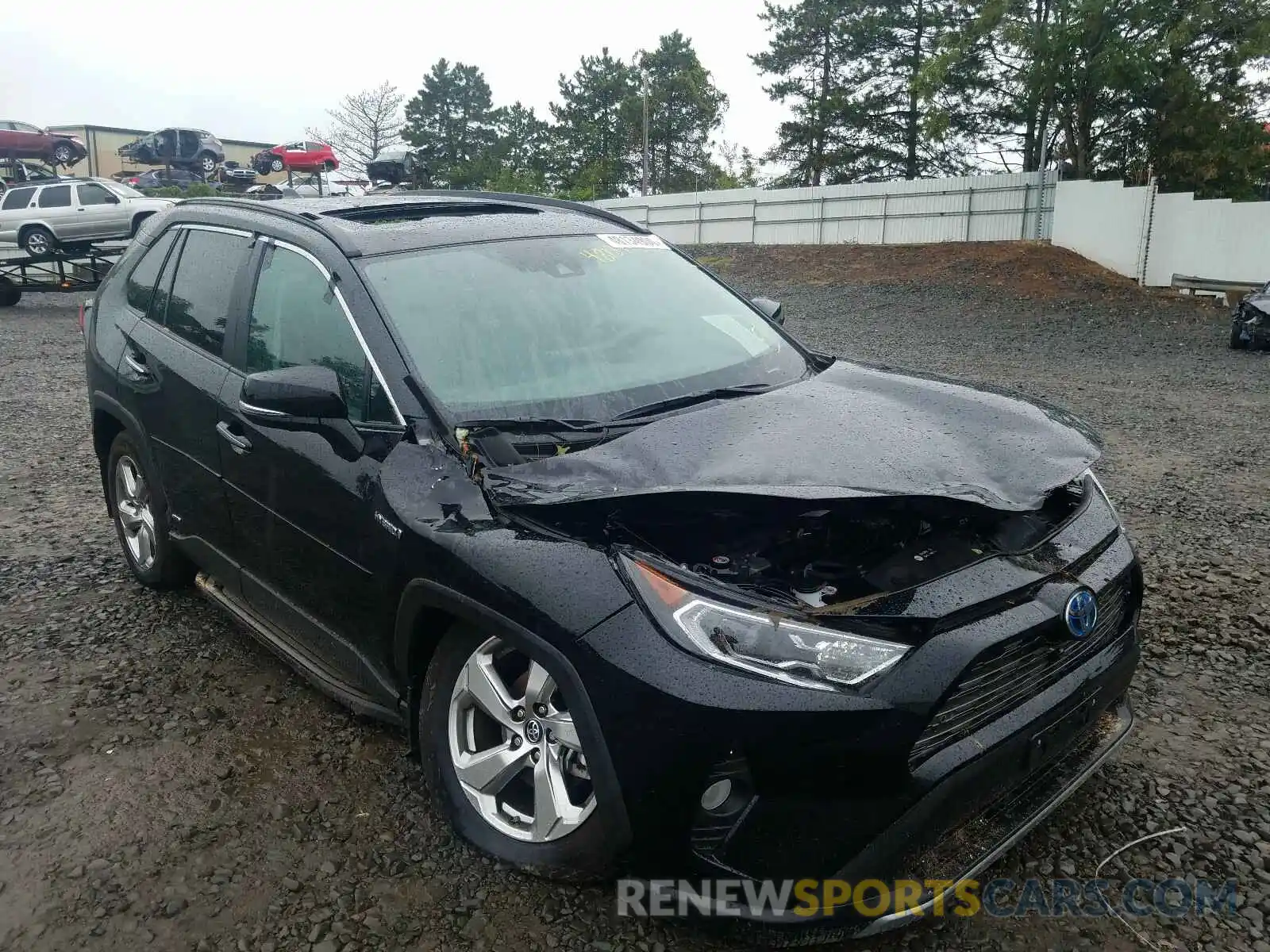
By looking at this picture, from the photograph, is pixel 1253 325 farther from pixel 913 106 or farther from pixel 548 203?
pixel 913 106

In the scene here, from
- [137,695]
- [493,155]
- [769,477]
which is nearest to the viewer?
[769,477]

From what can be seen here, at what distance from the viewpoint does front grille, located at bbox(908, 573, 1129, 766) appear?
7.36 ft

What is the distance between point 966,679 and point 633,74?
5973cm

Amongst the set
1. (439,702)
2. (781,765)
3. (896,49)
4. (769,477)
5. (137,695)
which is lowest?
(137,695)

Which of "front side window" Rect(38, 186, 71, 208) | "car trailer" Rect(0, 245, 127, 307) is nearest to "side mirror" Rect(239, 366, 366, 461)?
"car trailer" Rect(0, 245, 127, 307)

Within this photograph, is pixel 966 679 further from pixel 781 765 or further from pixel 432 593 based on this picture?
pixel 432 593

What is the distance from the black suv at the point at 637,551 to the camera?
218 centimetres

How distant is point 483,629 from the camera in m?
2.59

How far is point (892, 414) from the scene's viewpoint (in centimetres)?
305

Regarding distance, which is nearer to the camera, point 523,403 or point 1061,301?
point 523,403

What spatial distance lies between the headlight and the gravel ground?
0.77 metres

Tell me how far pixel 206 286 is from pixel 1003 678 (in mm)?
3384

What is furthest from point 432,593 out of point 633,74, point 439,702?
point 633,74

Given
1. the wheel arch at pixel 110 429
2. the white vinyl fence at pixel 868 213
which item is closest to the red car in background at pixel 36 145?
the white vinyl fence at pixel 868 213
